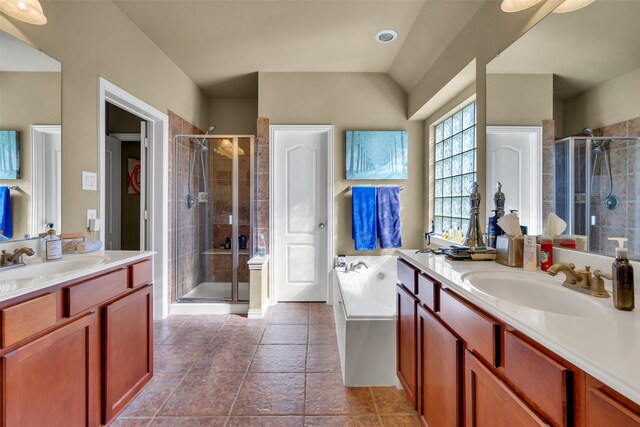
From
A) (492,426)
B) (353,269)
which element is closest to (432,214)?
(353,269)

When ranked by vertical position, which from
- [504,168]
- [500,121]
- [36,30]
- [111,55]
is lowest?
[504,168]

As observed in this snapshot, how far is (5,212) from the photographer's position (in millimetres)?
1450

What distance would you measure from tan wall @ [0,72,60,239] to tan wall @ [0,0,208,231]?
0.50 ft

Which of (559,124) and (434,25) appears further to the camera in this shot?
(434,25)

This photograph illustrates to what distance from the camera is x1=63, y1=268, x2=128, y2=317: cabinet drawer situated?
1234 millimetres

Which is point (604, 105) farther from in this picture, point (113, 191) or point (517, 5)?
point (113, 191)

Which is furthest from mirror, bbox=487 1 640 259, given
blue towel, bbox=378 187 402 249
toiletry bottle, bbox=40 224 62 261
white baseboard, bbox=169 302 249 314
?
white baseboard, bbox=169 302 249 314

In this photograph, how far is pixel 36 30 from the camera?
1595 mm

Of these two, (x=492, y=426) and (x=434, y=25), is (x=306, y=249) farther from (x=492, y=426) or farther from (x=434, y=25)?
(x=492, y=426)

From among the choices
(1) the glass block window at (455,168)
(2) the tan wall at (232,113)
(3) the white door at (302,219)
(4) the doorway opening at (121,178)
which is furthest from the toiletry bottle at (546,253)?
(4) the doorway opening at (121,178)

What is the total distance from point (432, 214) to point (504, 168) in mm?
1665

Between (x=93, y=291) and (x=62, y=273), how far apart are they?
0.18 m

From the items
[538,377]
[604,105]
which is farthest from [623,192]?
[538,377]

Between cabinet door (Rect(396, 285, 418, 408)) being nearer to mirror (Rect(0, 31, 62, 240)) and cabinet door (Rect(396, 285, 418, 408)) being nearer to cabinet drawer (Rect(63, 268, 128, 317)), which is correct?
cabinet drawer (Rect(63, 268, 128, 317))
